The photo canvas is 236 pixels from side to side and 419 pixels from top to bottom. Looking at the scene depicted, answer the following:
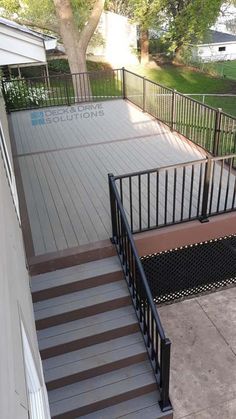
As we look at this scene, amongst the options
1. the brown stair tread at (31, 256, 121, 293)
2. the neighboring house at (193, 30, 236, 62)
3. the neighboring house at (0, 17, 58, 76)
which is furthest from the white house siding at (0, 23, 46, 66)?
the neighboring house at (193, 30, 236, 62)

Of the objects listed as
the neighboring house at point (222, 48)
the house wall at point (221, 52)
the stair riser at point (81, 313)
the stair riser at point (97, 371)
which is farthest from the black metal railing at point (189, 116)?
the neighboring house at point (222, 48)

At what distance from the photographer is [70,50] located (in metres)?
12.6

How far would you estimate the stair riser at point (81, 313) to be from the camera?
11.7 feet

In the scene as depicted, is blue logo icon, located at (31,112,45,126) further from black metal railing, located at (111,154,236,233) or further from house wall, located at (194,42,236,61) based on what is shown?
house wall, located at (194,42,236,61)

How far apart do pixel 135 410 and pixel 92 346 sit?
0.71m

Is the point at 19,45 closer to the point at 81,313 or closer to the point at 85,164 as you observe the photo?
the point at 81,313

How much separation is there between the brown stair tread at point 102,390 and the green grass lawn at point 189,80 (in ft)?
59.2

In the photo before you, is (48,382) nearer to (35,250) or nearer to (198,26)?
(35,250)

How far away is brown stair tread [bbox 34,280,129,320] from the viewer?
3.63m

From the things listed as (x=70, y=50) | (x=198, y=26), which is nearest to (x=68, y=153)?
(x=70, y=50)

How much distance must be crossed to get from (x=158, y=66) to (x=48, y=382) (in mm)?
26380

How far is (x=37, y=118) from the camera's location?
908 centimetres

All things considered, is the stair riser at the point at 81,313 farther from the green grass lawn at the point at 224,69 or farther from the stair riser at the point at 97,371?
the green grass lawn at the point at 224,69

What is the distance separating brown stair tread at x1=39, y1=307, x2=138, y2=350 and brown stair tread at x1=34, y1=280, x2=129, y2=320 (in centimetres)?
17
